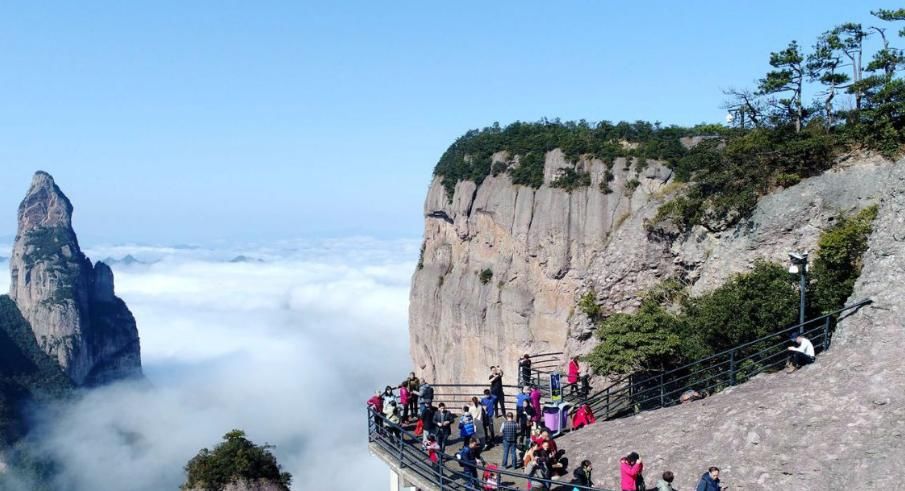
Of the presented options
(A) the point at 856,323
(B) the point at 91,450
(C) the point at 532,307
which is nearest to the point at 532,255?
(C) the point at 532,307

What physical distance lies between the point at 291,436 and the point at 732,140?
114 metres

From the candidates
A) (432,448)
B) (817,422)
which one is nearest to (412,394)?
(432,448)

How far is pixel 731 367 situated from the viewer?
17.7 m

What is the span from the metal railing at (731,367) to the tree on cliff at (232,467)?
16.6 meters

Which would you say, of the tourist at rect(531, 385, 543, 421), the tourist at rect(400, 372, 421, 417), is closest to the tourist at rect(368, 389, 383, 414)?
the tourist at rect(400, 372, 421, 417)

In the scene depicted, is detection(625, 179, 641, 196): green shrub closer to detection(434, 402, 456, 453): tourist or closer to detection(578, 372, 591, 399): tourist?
detection(578, 372, 591, 399): tourist

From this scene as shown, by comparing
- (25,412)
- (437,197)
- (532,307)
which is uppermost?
(437,197)

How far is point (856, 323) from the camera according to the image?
53.1 ft

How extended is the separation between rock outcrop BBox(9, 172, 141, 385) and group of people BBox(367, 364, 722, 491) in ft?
440

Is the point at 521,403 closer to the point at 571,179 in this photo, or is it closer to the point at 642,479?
the point at 642,479

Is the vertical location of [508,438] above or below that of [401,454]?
above

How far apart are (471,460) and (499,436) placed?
394 centimetres

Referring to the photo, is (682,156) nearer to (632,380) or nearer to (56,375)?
(632,380)

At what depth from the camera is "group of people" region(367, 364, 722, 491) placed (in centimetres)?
1429
